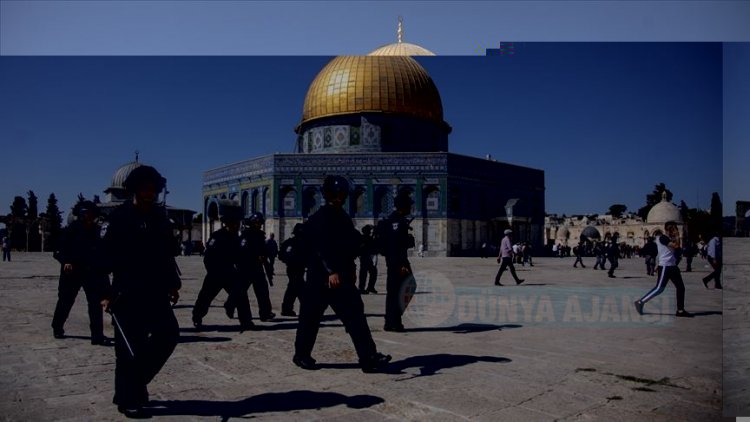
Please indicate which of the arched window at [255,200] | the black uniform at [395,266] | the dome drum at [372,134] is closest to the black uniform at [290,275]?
the black uniform at [395,266]

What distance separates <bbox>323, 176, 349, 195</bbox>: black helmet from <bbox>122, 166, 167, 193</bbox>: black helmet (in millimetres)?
1338

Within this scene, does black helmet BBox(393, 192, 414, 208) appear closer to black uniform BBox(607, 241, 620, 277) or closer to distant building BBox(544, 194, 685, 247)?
black uniform BBox(607, 241, 620, 277)

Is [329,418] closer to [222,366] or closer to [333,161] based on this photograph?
[222,366]

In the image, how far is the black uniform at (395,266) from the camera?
5996mm

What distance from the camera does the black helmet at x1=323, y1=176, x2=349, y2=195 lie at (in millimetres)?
4498

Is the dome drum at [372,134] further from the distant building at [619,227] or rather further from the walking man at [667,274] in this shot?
the walking man at [667,274]

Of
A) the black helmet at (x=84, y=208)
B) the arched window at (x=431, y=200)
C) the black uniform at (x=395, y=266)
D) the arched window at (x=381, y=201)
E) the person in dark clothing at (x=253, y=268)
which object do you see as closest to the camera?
the black helmet at (x=84, y=208)

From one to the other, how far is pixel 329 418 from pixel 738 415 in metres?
2.36

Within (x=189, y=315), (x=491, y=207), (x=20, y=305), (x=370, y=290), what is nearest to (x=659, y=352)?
(x=189, y=315)

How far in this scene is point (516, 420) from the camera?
3.08m

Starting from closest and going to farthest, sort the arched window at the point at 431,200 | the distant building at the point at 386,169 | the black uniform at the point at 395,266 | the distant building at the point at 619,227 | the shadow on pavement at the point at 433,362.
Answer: the shadow on pavement at the point at 433,362, the black uniform at the point at 395,266, the arched window at the point at 431,200, the distant building at the point at 386,169, the distant building at the point at 619,227

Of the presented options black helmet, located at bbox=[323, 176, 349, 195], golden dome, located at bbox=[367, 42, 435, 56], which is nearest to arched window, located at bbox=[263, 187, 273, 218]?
golden dome, located at bbox=[367, 42, 435, 56]

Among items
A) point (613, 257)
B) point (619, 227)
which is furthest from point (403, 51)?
point (619, 227)

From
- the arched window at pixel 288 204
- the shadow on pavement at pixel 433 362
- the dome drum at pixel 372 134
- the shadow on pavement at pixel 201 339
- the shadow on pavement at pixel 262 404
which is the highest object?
the dome drum at pixel 372 134
